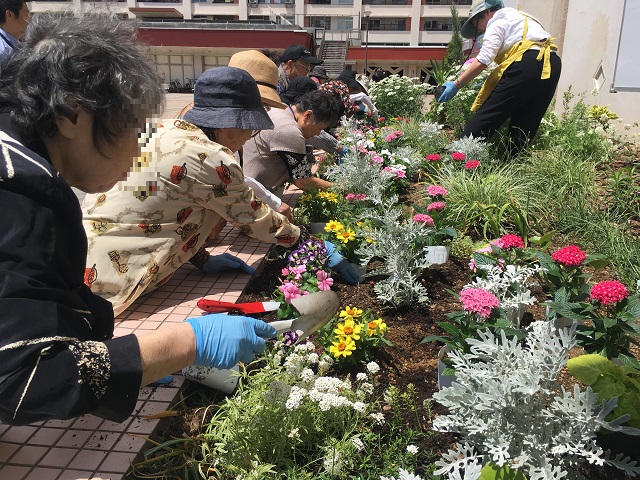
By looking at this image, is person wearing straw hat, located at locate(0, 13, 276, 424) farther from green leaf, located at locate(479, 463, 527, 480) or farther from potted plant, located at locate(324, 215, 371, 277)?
potted plant, located at locate(324, 215, 371, 277)

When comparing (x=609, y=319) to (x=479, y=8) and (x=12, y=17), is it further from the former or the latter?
(x=12, y=17)

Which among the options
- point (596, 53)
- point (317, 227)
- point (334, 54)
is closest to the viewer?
point (317, 227)

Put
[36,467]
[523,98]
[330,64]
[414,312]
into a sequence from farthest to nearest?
[330,64], [523,98], [414,312], [36,467]

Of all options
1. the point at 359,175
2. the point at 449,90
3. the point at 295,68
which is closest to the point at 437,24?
the point at 295,68

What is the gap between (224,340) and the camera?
1487 mm

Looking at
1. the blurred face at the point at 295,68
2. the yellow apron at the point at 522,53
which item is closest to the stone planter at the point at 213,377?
the yellow apron at the point at 522,53

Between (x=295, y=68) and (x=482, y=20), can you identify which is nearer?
(x=482, y=20)

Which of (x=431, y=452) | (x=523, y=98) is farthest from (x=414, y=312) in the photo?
(x=523, y=98)

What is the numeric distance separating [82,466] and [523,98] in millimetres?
4304

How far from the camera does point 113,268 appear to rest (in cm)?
236

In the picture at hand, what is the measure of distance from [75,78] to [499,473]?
1473mm

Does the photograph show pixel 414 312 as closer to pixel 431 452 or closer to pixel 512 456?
pixel 431 452

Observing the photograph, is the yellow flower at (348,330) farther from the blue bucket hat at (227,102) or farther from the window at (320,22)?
the window at (320,22)

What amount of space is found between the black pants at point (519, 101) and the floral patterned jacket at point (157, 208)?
286cm
